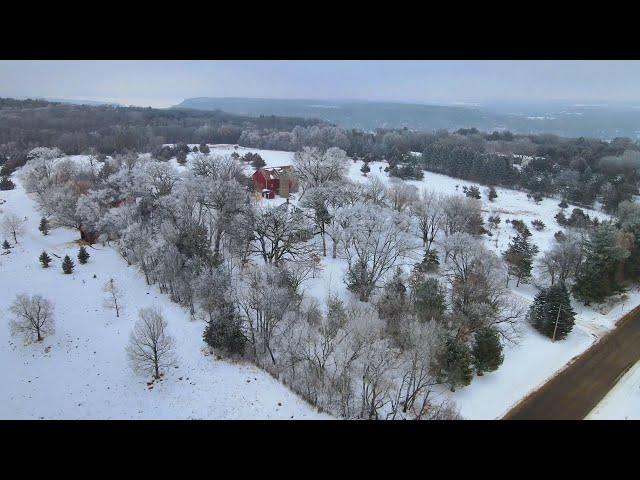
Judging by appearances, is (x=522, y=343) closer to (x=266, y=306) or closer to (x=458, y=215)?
(x=458, y=215)

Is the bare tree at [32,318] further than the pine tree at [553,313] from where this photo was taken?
No

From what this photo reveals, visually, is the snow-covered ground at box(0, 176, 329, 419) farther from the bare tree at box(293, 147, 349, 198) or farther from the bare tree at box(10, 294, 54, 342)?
the bare tree at box(293, 147, 349, 198)

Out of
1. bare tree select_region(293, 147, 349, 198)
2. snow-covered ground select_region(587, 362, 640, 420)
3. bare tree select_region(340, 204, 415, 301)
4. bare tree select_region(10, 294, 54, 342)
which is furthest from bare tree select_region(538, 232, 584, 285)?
bare tree select_region(10, 294, 54, 342)

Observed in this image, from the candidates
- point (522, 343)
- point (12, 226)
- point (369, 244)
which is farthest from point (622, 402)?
point (12, 226)

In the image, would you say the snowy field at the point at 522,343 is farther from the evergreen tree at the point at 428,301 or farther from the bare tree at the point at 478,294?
the evergreen tree at the point at 428,301

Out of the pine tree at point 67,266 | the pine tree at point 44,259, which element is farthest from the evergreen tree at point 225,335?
the pine tree at point 44,259

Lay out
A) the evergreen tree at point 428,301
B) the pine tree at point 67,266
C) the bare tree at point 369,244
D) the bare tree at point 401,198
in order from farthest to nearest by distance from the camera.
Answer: the bare tree at point 401,198 < the pine tree at point 67,266 < the bare tree at point 369,244 < the evergreen tree at point 428,301
